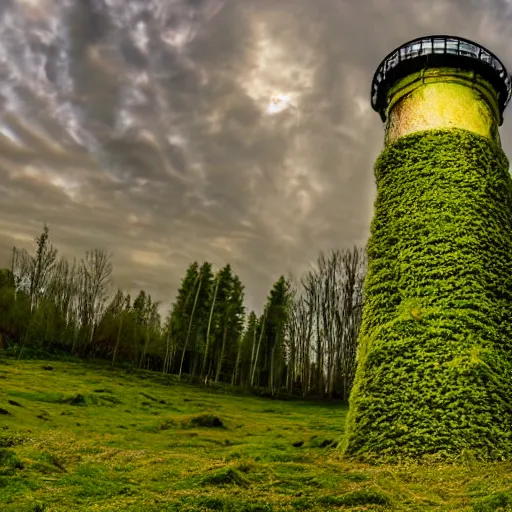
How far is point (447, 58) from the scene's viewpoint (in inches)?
446

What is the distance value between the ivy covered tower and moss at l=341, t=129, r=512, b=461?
22 mm

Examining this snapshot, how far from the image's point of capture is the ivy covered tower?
7992 mm

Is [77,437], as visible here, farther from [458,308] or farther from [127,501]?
[458,308]

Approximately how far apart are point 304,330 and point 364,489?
38.2 meters

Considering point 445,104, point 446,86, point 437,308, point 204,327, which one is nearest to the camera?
point 437,308

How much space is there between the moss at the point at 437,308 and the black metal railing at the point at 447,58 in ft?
7.65

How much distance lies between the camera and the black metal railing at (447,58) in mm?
11281

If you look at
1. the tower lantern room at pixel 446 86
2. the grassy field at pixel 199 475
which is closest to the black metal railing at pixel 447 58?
the tower lantern room at pixel 446 86

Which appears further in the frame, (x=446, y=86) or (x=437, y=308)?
(x=446, y=86)

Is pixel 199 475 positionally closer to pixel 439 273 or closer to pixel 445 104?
pixel 439 273

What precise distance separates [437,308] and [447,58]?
271 inches

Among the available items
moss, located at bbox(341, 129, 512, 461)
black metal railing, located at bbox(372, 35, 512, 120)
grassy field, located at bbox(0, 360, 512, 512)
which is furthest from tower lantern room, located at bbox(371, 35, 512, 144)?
grassy field, located at bbox(0, 360, 512, 512)

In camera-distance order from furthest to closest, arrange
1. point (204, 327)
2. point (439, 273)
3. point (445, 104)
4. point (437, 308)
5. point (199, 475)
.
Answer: point (204, 327), point (445, 104), point (439, 273), point (437, 308), point (199, 475)

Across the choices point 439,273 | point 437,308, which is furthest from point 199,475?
point 439,273
